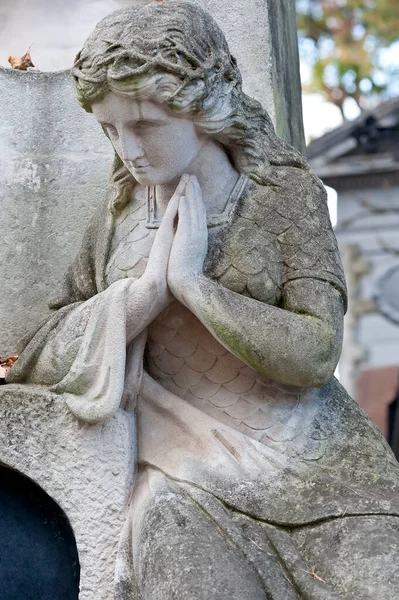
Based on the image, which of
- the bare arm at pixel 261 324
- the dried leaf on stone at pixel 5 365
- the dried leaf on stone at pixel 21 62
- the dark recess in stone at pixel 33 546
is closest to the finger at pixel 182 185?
the bare arm at pixel 261 324

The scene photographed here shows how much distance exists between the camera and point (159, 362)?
424cm

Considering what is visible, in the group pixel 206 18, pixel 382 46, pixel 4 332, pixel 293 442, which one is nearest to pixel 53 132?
pixel 4 332

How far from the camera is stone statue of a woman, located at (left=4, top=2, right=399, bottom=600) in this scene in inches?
147

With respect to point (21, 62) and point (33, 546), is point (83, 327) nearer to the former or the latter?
point (33, 546)

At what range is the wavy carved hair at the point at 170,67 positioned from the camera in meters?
3.84


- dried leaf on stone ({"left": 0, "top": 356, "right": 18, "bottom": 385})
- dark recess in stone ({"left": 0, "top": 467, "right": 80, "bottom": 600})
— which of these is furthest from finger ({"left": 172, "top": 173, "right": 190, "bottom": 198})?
dark recess in stone ({"left": 0, "top": 467, "right": 80, "bottom": 600})

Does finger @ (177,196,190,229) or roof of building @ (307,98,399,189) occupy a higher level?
finger @ (177,196,190,229)

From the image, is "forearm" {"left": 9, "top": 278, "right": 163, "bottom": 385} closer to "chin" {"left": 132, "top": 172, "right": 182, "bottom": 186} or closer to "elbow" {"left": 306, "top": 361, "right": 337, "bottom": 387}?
"chin" {"left": 132, "top": 172, "right": 182, "bottom": 186}

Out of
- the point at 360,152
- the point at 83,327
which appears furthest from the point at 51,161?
the point at 360,152

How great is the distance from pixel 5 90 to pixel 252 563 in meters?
2.31

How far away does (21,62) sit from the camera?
5.46 meters

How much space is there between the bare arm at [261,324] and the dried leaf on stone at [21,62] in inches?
67.5

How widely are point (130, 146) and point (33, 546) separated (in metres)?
1.27

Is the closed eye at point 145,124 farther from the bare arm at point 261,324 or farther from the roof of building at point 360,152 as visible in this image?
the roof of building at point 360,152
